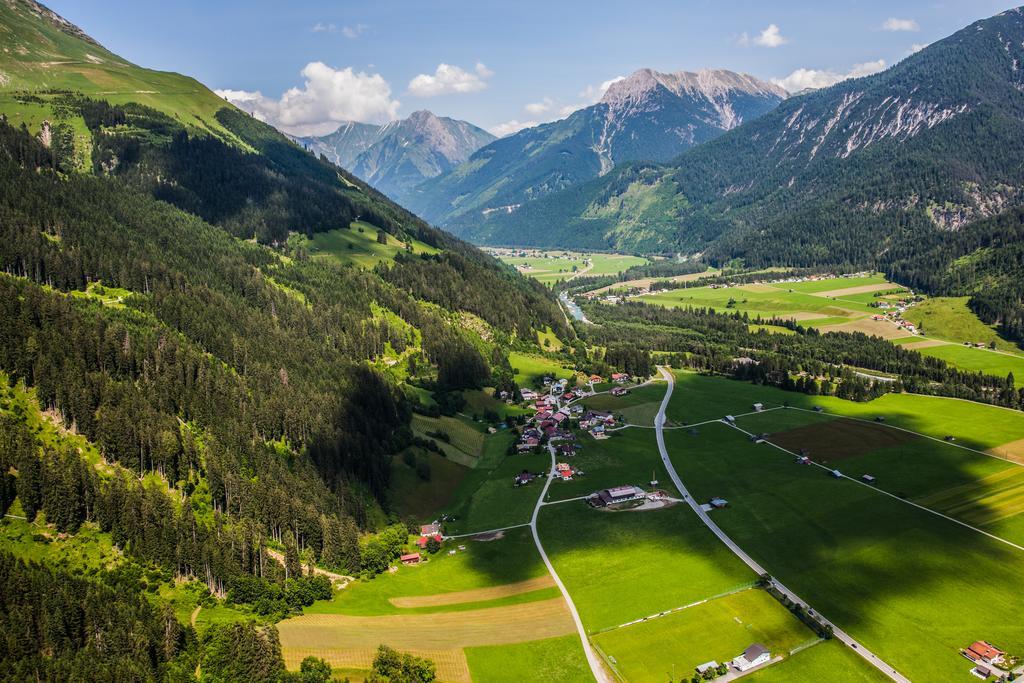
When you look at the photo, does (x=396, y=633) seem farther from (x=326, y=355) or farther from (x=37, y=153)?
(x=37, y=153)

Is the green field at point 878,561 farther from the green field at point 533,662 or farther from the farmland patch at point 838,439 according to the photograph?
the green field at point 533,662

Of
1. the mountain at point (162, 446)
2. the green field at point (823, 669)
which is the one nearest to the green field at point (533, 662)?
the green field at point (823, 669)

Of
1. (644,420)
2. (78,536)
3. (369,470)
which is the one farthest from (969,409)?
(78,536)

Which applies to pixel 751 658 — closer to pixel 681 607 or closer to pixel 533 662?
pixel 681 607

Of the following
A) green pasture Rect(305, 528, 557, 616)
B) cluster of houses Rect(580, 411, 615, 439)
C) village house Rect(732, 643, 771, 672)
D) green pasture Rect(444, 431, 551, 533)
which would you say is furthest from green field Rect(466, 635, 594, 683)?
cluster of houses Rect(580, 411, 615, 439)

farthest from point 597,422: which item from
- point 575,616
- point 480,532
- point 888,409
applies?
point 575,616
